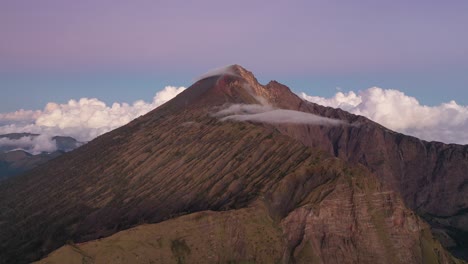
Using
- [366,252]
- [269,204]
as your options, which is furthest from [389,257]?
[269,204]

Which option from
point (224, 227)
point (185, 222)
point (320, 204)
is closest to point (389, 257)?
point (320, 204)

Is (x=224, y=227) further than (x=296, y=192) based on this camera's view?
No

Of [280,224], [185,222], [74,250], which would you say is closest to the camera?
[74,250]

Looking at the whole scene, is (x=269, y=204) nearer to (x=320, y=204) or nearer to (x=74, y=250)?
(x=320, y=204)

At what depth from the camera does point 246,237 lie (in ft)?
584

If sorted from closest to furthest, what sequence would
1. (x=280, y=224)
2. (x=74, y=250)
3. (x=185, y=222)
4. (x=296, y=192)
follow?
(x=74, y=250)
(x=185, y=222)
(x=280, y=224)
(x=296, y=192)

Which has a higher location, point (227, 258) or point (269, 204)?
point (269, 204)

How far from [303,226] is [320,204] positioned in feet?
31.1

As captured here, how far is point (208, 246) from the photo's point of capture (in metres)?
174

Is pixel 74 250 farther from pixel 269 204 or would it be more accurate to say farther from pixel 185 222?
pixel 269 204

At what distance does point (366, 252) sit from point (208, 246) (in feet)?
167

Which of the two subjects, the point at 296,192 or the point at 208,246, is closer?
the point at 208,246

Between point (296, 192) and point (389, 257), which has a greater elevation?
point (296, 192)

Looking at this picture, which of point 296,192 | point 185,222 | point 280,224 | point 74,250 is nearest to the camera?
point 74,250
